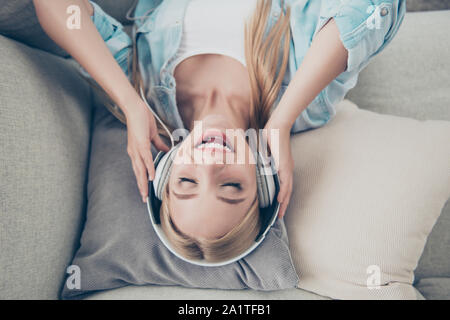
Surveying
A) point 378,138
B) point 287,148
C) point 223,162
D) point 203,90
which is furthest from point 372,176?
point 203,90

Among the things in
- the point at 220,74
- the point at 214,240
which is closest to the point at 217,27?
the point at 220,74

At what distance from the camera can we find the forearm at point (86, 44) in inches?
27.5

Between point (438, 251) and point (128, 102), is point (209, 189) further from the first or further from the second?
point (438, 251)

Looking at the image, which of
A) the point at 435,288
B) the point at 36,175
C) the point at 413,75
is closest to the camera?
the point at 36,175

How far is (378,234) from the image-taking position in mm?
680

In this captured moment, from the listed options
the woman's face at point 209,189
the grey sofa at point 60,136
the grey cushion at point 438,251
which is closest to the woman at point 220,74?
the woman's face at point 209,189

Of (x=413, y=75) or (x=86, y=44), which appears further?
(x=413, y=75)

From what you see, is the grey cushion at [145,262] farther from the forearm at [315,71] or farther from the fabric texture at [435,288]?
the fabric texture at [435,288]

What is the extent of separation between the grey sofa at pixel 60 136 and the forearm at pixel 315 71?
34 cm

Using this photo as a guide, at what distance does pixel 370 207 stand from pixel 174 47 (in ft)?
2.30

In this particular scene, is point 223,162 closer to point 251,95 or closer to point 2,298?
point 251,95

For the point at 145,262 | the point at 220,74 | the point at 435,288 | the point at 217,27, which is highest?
the point at 217,27

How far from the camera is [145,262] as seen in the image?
0.72 meters

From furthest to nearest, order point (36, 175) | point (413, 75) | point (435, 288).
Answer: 1. point (413, 75)
2. point (435, 288)
3. point (36, 175)
